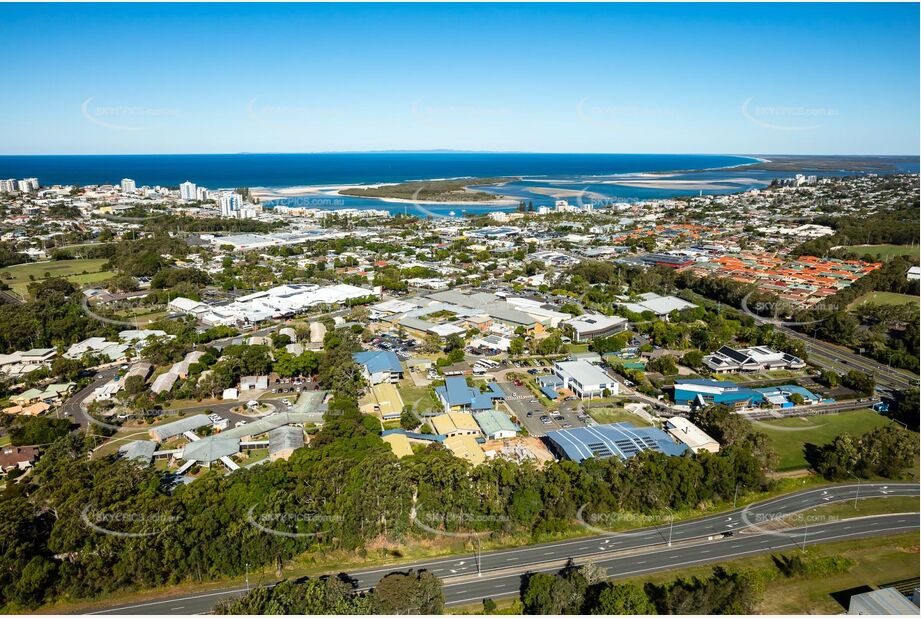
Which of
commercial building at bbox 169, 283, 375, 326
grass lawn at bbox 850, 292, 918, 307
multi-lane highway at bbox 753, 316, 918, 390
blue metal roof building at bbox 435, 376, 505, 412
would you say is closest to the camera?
blue metal roof building at bbox 435, 376, 505, 412

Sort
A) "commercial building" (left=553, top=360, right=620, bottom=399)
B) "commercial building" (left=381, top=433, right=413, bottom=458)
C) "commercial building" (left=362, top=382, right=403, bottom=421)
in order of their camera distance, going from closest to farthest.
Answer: "commercial building" (left=381, top=433, right=413, bottom=458)
"commercial building" (left=362, top=382, right=403, bottom=421)
"commercial building" (left=553, top=360, right=620, bottom=399)

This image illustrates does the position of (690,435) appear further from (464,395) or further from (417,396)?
(417,396)

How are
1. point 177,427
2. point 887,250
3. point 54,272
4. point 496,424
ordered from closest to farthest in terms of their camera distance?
point 177,427, point 496,424, point 54,272, point 887,250

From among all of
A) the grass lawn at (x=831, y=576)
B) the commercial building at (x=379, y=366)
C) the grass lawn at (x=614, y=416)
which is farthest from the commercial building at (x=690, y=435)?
the commercial building at (x=379, y=366)

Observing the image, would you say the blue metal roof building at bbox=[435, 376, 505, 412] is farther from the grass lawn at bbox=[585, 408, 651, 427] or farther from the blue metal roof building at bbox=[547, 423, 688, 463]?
the grass lawn at bbox=[585, 408, 651, 427]

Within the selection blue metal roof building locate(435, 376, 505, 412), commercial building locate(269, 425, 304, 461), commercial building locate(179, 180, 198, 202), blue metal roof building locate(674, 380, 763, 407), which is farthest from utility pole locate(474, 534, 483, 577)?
commercial building locate(179, 180, 198, 202)

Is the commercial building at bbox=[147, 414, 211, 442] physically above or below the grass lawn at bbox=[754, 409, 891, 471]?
above

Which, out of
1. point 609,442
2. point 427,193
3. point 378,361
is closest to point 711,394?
point 609,442
